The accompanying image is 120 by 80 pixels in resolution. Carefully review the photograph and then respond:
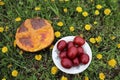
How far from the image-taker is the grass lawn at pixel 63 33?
2.64 m

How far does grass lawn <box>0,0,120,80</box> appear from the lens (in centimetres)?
264

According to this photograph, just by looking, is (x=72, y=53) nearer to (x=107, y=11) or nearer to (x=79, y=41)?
(x=79, y=41)

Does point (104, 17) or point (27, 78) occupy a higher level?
point (104, 17)

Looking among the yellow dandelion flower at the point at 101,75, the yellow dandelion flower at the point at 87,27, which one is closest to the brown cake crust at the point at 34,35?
the yellow dandelion flower at the point at 87,27

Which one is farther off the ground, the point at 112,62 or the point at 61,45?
the point at 61,45

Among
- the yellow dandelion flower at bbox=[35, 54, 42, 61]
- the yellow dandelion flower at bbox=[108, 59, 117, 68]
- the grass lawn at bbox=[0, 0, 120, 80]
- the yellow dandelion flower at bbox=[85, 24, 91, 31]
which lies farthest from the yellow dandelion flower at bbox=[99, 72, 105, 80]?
the yellow dandelion flower at bbox=[35, 54, 42, 61]

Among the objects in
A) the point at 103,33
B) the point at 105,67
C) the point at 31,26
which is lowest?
the point at 105,67

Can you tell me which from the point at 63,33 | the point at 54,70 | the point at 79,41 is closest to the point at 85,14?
the point at 63,33

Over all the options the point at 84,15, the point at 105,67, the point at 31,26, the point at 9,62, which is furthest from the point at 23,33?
the point at 105,67

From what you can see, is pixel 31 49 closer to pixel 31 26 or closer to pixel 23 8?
pixel 31 26

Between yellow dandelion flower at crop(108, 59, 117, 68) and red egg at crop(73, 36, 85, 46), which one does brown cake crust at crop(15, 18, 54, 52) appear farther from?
yellow dandelion flower at crop(108, 59, 117, 68)

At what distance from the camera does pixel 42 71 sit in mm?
2660

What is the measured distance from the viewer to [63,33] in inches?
110

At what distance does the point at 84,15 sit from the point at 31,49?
662mm
